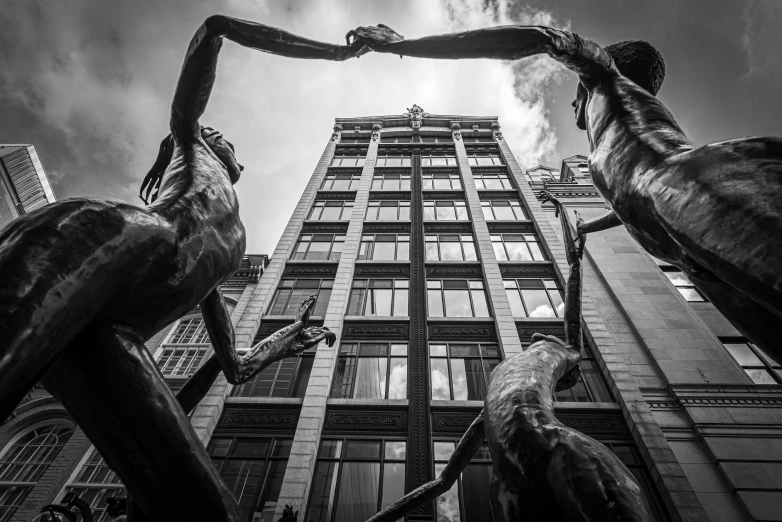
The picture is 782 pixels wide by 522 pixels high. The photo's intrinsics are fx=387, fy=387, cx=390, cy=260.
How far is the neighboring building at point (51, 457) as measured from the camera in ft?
39.1

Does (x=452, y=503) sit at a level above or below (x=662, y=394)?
below

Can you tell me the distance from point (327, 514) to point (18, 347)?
10904 mm

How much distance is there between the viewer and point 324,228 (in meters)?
20.6

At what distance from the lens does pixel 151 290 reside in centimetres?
146

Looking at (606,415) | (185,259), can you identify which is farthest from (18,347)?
(606,415)

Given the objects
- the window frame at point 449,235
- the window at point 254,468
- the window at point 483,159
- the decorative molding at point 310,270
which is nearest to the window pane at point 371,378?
the window at point 254,468

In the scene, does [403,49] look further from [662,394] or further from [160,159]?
[662,394]

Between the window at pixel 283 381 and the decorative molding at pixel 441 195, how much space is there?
12.6 metres

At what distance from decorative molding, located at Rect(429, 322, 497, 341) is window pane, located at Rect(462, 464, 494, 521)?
477 cm

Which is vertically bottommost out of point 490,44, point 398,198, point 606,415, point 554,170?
point 490,44

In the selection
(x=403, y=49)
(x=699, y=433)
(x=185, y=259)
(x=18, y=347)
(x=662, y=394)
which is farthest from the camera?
(x=662, y=394)

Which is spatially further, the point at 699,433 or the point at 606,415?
the point at 606,415

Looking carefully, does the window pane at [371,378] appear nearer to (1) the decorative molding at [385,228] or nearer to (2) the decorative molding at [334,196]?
(1) the decorative molding at [385,228]

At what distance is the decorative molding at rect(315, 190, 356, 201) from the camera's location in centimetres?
2302
